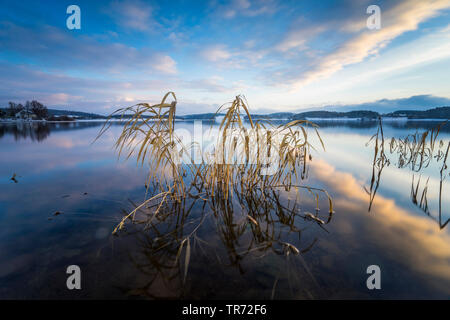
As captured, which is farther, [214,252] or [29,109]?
[29,109]

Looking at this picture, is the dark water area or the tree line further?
the tree line

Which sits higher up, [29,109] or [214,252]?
[29,109]

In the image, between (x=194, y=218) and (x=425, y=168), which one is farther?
(x=425, y=168)

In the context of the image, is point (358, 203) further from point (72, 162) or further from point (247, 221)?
point (72, 162)

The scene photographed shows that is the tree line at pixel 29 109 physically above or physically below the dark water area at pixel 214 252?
above

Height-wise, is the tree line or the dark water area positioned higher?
the tree line

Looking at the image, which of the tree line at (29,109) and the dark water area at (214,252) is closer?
the dark water area at (214,252)

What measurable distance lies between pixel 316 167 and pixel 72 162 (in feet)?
19.5
